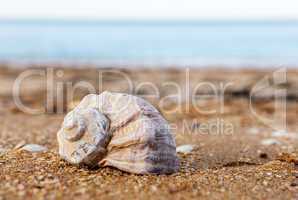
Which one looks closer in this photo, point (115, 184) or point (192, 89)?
point (115, 184)

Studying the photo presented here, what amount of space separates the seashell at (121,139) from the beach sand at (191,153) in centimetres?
8

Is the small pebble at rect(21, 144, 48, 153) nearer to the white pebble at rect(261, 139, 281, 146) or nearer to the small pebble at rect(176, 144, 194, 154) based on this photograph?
the small pebble at rect(176, 144, 194, 154)

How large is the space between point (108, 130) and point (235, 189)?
0.89 m

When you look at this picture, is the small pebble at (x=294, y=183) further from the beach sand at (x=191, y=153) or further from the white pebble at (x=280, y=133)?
the white pebble at (x=280, y=133)

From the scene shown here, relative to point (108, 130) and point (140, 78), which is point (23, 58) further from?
point (108, 130)

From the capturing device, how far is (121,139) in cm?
277

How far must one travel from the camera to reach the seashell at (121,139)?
2.76 m

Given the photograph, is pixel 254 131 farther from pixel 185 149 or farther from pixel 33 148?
pixel 33 148

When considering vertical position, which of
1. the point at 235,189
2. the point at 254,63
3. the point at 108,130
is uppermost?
the point at 254,63

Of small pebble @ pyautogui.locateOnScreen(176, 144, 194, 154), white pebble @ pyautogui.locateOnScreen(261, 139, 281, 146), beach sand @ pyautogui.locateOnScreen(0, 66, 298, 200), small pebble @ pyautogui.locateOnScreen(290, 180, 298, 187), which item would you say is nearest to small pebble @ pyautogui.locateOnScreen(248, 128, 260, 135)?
beach sand @ pyautogui.locateOnScreen(0, 66, 298, 200)

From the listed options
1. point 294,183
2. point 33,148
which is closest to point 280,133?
point 294,183

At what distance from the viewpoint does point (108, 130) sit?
2816 millimetres

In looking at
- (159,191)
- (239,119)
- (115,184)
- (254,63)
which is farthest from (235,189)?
(254,63)

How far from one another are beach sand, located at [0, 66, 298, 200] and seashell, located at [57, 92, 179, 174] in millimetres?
81
